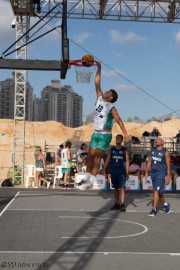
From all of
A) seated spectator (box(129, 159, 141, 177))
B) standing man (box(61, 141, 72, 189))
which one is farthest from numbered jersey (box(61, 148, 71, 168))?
seated spectator (box(129, 159, 141, 177))

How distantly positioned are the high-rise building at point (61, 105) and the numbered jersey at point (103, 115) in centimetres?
7306

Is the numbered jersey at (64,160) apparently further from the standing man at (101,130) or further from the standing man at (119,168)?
the standing man at (101,130)

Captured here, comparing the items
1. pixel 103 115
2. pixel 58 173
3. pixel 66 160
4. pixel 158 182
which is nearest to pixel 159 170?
pixel 158 182

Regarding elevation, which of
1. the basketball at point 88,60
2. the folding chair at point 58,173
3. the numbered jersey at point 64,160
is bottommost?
the folding chair at point 58,173

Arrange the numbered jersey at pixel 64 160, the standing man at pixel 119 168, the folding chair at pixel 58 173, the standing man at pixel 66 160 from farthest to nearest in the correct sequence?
the folding chair at pixel 58 173 → the numbered jersey at pixel 64 160 → the standing man at pixel 66 160 → the standing man at pixel 119 168

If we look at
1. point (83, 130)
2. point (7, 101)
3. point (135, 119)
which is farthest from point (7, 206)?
point (7, 101)

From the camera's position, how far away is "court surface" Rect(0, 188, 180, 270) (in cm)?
618

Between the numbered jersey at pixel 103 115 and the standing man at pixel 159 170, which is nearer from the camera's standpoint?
the numbered jersey at pixel 103 115

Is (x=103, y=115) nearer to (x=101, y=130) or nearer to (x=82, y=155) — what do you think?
(x=101, y=130)

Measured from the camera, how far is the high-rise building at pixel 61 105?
A: 3275 inches

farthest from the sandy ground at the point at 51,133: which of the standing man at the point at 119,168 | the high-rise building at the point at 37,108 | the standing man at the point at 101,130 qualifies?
the standing man at the point at 101,130

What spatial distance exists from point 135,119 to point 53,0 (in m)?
44.6

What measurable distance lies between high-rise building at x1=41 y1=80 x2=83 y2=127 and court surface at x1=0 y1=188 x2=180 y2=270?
229ft

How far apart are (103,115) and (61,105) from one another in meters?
76.8
